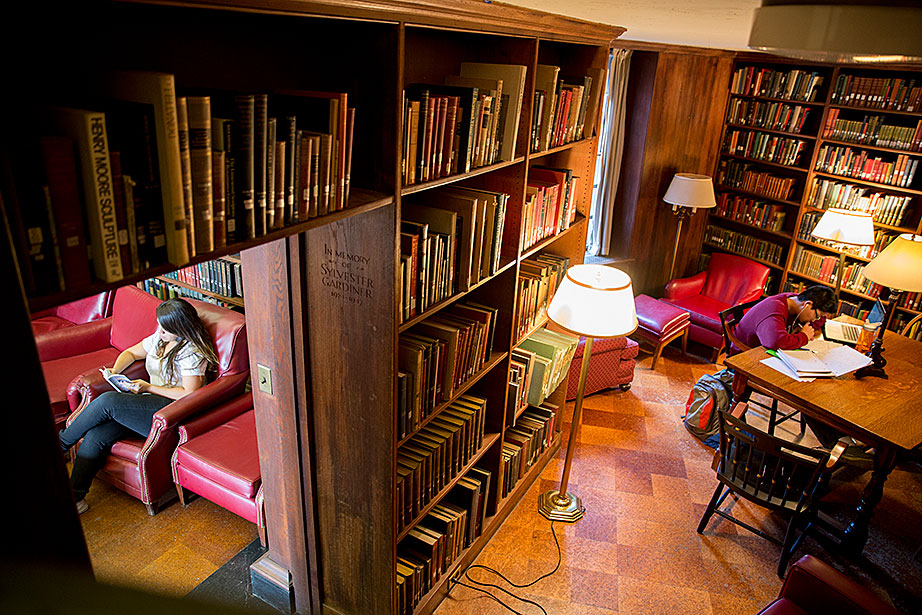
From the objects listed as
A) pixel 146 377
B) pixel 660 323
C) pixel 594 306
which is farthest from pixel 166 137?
pixel 660 323

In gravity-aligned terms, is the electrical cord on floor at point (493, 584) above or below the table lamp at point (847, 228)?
below

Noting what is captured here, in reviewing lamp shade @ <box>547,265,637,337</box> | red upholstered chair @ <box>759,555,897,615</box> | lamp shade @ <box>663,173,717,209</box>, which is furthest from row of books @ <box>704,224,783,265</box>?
red upholstered chair @ <box>759,555,897,615</box>

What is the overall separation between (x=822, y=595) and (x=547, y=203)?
82.3 inches

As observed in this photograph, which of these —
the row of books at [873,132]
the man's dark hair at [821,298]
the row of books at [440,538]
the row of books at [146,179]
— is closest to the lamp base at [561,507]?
the row of books at [440,538]

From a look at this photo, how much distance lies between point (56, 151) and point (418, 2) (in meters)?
1.08

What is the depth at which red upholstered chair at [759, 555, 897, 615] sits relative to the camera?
7.39 feet

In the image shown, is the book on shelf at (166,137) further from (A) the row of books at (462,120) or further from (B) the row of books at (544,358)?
(B) the row of books at (544,358)

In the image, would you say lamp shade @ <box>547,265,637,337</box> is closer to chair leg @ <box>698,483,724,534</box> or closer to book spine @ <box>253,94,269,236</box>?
chair leg @ <box>698,483,724,534</box>

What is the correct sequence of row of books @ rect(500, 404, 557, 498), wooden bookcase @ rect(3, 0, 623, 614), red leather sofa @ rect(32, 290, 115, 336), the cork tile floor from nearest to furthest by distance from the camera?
1. wooden bookcase @ rect(3, 0, 623, 614)
2. the cork tile floor
3. row of books @ rect(500, 404, 557, 498)
4. red leather sofa @ rect(32, 290, 115, 336)

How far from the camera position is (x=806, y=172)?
5.46 meters

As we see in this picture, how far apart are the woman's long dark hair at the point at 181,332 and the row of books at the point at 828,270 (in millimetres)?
5022

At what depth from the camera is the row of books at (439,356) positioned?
7.47ft

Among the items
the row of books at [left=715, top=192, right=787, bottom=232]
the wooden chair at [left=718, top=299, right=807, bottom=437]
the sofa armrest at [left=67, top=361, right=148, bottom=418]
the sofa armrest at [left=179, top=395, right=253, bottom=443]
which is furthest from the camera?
the row of books at [left=715, top=192, right=787, bottom=232]

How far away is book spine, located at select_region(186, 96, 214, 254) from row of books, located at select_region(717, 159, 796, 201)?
5.55 meters
